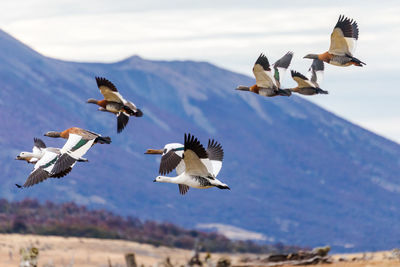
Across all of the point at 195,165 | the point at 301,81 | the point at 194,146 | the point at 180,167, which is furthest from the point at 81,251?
the point at 194,146

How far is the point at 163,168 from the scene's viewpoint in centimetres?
2500

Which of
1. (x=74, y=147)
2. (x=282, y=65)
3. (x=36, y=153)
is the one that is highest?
(x=282, y=65)

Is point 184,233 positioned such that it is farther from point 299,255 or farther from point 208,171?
point 208,171

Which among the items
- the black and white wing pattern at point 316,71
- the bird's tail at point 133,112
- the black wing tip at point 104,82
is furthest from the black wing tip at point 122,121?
the black and white wing pattern at point 316,71

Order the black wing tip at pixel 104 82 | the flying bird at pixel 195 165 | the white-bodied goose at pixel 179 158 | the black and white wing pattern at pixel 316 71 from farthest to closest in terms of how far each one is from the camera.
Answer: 1. the black and white wing pattern at pixel 316 71
2. the black wing tip at pixel 104 82
3. the white-bodied goose at pixel 179 158
4. the flying bird at pixel 195 165

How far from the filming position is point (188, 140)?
74.7 feet

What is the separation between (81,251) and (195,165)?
41.0 metres

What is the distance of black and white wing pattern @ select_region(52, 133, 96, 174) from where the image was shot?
81.2 feet

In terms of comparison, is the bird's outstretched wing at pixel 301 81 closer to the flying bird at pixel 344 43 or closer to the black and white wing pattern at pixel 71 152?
the flying bird at pixel 344 43

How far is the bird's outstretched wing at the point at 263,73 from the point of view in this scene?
29.8 m

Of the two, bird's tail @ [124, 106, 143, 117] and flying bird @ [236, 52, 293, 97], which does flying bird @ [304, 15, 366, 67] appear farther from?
bird's tail @ [124, 106, 143, 117]

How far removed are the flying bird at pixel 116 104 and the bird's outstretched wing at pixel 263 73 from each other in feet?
11.1

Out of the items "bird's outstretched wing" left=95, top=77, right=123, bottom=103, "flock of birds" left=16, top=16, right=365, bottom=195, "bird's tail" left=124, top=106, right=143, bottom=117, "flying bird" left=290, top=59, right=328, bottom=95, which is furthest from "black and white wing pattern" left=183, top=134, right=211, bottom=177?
"flying bird" left=290, top=59, right=328, bottom=95

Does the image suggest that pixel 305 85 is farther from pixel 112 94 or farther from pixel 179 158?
pixel 179 158
